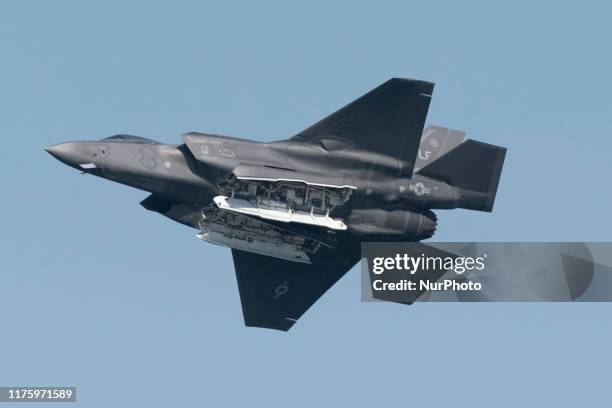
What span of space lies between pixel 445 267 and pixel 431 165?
14.8 ft

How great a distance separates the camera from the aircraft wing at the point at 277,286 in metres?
59.0

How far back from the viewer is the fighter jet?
5094 cm

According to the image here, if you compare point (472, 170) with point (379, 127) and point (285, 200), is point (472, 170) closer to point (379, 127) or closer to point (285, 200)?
point (379, 127)

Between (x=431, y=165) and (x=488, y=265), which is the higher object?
(x=431, y=165)

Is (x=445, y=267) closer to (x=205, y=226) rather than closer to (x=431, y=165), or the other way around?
(x=431, y=165)

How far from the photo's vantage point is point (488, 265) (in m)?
53.6

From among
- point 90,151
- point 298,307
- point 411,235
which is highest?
point 90,151

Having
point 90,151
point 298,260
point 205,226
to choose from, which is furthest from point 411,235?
point 90,151

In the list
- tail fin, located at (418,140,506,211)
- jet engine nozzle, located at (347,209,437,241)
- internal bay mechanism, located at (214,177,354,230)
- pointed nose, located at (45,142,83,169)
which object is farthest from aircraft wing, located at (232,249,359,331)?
pointed nose, located at (45,142,83,169)

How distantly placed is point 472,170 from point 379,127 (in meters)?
4.42

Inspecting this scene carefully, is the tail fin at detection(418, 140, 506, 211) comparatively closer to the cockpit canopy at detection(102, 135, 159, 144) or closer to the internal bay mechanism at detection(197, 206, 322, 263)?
the internal bay mechanism at detection(197, 206, 322, 263)

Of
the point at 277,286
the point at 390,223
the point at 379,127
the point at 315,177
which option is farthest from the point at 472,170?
the point at 277,286

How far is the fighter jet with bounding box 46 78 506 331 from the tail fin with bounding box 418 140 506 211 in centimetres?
4

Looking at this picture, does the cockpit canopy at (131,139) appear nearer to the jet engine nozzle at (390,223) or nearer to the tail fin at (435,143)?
the jet engine nozzle at (390,223)
